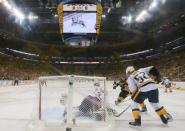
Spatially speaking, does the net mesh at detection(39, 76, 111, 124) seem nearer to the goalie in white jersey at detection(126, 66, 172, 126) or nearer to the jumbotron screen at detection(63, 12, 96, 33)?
the goalie in white jersey at detection(126, 66, 172, 126)

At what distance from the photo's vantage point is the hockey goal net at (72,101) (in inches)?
181

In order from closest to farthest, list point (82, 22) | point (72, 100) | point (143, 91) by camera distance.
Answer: point (72, 100) → point (143, 91) → point (82, 22)

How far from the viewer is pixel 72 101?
4492 mm

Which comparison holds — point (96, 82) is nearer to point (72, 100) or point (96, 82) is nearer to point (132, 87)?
point (72, 100)

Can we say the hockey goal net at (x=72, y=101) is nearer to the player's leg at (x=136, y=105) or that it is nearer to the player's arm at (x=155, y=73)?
the player's leg at (x=136, y=105)

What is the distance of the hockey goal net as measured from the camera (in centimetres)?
459

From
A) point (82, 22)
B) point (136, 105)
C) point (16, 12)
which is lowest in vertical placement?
point (136, 105)

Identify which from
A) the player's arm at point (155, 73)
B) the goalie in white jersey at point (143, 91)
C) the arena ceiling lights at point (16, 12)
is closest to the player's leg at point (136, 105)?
the goalie in white jersey at point (143, 91)

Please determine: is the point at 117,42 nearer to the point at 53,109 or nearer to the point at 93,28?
the point at 93,28

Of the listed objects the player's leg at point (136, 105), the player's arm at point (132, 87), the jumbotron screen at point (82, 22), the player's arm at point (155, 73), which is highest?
the jumbotron screen at point (82, 22)

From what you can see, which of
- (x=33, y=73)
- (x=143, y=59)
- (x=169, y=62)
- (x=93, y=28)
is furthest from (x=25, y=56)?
(x=93, y=28)

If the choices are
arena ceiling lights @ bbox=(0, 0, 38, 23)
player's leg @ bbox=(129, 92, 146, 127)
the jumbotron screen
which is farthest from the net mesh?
arena ceiling lights @ bbox=(0, 0, 38, 23)

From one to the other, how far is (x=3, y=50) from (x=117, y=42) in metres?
16.2

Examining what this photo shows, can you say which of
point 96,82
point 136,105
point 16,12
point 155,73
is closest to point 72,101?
point 96,82
